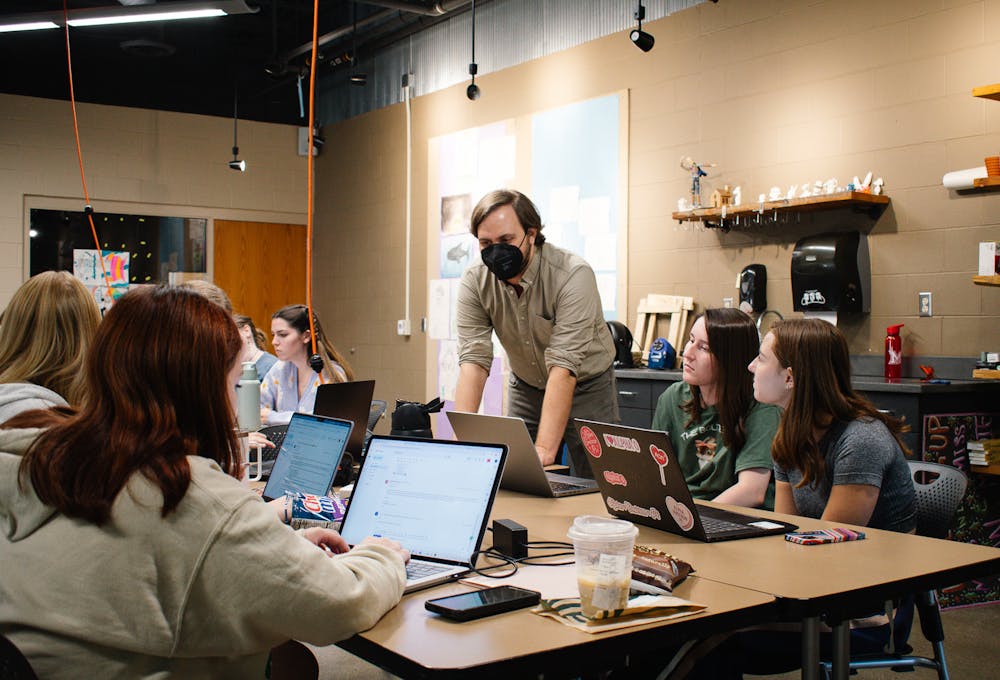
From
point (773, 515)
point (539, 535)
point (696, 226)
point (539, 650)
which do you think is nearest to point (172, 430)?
point (539, 650)

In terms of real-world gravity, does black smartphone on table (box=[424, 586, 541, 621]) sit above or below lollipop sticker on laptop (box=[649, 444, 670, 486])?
below

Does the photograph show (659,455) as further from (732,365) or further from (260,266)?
(260,266)

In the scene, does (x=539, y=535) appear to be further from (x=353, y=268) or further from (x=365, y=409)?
(x=353, y=268)

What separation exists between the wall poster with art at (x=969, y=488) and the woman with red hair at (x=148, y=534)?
338 centimetres

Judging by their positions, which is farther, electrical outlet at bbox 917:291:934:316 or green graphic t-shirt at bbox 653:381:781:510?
electrical outlet at bbox 917:291:934:316

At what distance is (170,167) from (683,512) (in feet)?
25.6

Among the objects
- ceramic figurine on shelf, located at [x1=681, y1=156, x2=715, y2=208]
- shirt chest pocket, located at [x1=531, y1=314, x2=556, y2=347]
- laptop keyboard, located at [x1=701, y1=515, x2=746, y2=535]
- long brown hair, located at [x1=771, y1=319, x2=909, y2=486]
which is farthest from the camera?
ceramic figurine on shelf, located at [x1=681, y1=156, x2=715, y2=208]

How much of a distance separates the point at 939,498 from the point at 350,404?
1.78 meters

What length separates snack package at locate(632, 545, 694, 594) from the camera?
1641 mm

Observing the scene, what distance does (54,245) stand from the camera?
830cm

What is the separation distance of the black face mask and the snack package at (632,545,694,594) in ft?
5.81

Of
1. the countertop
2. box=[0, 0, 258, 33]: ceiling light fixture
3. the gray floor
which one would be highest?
box=[0, 0, 258, 33]: ceiling light fixture

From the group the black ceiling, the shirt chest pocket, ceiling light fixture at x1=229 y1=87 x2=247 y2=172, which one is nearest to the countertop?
the shirt chest pocket

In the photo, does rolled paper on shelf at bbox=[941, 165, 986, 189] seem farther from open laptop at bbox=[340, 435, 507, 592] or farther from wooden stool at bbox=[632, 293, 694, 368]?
open laptop at bbox=[340, 435, 507, 592]
